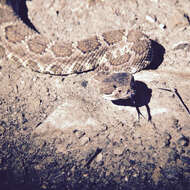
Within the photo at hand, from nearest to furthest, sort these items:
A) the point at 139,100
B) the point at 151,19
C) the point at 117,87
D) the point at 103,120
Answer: the point at 103,120 → the point at 117,87 → the point at 139,100 → the point at 151,19

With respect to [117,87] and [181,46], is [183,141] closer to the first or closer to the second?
[117,87]

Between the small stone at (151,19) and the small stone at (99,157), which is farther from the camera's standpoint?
the small stone at (151,19)

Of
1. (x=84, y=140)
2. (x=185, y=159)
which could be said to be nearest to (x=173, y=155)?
(x=185, y=159)

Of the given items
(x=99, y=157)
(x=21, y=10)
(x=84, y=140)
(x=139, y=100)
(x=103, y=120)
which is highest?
(x=21, y=10)

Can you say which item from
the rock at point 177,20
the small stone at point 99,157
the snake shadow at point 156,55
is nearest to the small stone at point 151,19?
the rock at point 177,20

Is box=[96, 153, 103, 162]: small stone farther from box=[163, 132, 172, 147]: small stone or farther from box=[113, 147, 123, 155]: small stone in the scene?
box=[163, 132, 172, 147]: small stone

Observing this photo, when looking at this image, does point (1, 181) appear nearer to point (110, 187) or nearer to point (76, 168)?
point (76, 168)

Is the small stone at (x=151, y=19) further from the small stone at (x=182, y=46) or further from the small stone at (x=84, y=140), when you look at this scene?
the small stone at (x=84, y=140)
